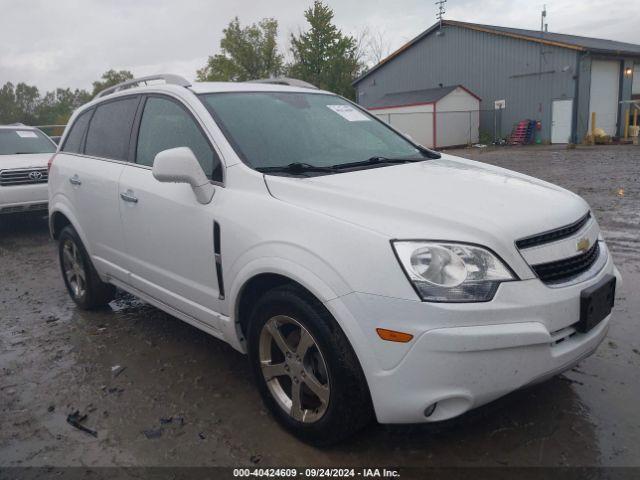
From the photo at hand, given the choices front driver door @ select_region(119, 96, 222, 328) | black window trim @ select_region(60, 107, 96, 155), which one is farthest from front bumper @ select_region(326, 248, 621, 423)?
black window trim @ select_region(60, 107, 96, 155)

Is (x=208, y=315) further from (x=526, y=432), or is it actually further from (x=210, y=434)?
(x=526, y=432)

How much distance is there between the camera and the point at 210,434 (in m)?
2.89

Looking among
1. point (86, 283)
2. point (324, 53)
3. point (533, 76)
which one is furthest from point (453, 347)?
point (324, 53)

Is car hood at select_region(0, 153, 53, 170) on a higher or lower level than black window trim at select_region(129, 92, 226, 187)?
lower

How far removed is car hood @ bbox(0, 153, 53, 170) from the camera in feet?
27.8

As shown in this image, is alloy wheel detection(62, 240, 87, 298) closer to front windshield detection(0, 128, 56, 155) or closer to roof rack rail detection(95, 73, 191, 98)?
roof rack rail detection(95, 73, 191, 98)

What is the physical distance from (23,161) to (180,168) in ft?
23.0

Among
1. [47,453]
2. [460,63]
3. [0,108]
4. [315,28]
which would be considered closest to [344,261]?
[47,453]

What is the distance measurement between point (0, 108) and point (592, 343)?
7764cm

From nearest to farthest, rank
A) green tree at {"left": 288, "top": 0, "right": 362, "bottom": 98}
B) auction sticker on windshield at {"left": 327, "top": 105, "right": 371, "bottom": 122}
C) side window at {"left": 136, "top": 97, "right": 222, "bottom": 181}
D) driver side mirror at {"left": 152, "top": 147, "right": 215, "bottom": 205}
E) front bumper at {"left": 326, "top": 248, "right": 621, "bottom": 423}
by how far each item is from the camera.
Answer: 1. front bumper at {"left": 326, "top": 248, "right": 621, "bottom": 423}
2. driver side mirror at {"left": 152, "top": 147, "right": 215, "bottom": 205}
3. side window at {"left": 136, "top": 97, "right": 222, "bottom": 181}
4. auction sticker on windshield at {"left": 327, "top": 105, "right": 371, "bottom": 122}
5. green tree at {"left": 288, "top": 0, "right": 362, "bottom": 98}

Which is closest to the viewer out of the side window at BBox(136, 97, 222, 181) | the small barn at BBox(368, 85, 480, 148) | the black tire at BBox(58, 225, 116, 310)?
the side window at BBox(136, 97, 222, 181)

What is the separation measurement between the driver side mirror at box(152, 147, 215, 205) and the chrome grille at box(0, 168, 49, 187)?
656 cm

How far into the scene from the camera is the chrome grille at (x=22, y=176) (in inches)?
328

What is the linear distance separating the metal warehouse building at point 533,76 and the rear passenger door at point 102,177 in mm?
25684
